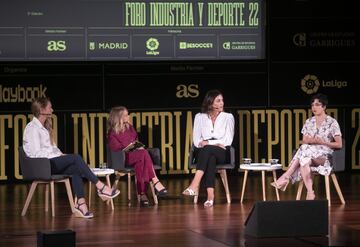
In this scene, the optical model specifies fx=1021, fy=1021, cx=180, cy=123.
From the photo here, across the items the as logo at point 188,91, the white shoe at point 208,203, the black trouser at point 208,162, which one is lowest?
the white shoe at point 208,203

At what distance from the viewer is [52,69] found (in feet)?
40.7

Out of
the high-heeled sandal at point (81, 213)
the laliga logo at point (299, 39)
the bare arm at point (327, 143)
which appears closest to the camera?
the high-heeled sandal at point (81, 213)

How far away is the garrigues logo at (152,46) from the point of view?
12586mm

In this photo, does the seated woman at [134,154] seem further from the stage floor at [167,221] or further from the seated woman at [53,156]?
the seated woman at [53,156]

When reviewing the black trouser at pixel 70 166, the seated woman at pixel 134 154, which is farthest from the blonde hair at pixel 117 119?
the black trouser at pixel 70 166

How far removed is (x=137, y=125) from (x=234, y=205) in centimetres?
266

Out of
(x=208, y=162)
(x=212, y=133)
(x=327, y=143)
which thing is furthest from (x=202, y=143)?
(x=327, y=143)

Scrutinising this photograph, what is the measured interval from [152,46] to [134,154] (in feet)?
7.96

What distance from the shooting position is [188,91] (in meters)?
12.9

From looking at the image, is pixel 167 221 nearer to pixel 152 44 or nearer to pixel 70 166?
pixel 70 166

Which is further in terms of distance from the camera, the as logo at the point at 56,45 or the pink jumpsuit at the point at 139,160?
the as logo at the point at 56,45

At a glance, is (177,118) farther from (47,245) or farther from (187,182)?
(47,245)

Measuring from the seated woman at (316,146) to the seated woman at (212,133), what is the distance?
70cm

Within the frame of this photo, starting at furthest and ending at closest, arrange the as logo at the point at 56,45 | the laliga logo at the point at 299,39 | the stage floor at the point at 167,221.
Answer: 1. the laliga logo at the point at 299,39
2. the as logo at the point at 56,45
3. the stage floor at the point at 167,221
